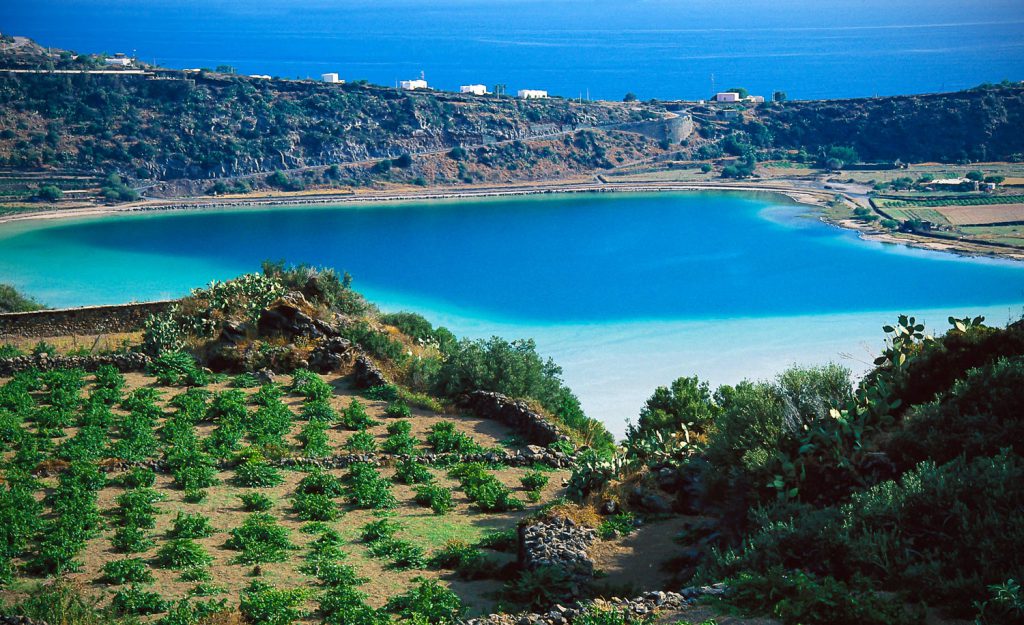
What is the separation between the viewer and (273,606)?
26.4 feet

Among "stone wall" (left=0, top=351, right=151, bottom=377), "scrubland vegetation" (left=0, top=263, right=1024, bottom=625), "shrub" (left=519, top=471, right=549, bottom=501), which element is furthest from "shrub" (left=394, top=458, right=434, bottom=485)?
"stone wall" (left=0, top=351, right=151, bottom=377)

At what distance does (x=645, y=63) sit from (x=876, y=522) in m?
172

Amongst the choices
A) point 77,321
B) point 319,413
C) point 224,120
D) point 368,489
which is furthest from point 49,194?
point 368,489

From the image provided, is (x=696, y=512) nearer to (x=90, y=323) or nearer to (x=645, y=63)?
(x=90, y=323)

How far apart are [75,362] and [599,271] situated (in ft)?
98.9

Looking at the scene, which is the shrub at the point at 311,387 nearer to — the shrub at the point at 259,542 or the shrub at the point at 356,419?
the shrub at the point at 356,419

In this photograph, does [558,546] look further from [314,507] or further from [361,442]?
[361,442]

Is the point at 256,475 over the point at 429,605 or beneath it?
over

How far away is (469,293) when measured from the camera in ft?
129

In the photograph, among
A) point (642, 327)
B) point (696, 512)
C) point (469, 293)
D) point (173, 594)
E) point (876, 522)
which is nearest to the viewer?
point (876, 522)

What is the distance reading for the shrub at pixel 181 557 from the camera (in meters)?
8.97

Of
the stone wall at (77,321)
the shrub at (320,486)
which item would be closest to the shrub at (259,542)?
the shrub at (320,486)

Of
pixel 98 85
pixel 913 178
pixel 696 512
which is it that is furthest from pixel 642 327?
pixel 98 85

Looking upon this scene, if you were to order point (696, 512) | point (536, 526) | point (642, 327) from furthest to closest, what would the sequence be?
point (642, 327) < point (696, 512) < point (536, 526)
